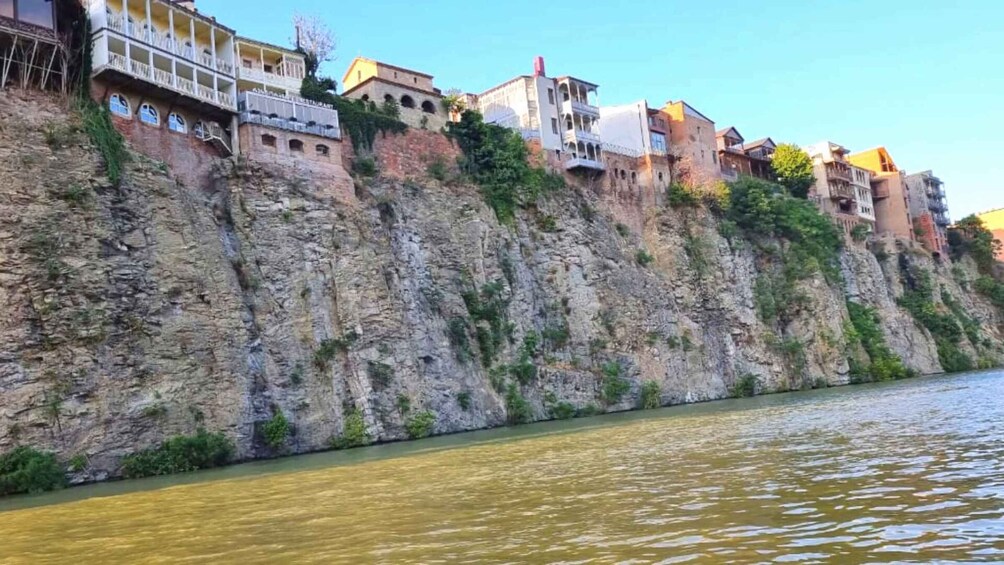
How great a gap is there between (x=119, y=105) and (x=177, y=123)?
9.93 ft

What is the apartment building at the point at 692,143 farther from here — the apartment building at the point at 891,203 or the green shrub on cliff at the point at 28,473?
the green shrub on cliff at the point at 28,473

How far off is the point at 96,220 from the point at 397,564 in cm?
2628

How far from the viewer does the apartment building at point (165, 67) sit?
35594 millimetres

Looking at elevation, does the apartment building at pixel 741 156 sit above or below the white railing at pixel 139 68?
above

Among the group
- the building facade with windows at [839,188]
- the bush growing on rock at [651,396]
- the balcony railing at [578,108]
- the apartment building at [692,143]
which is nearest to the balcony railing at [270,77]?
the balcony railing at [578,108]

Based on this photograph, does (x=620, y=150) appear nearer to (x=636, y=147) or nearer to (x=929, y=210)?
(x=636, y=147)

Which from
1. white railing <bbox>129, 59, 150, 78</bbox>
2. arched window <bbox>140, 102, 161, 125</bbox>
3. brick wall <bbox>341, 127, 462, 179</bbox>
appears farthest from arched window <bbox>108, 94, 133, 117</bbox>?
brick wall <bbox>341, 127, 462, 179</bbox>

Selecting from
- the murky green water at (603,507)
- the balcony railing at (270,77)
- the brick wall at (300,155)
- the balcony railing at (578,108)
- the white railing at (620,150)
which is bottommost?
the murky green water at (603,507)

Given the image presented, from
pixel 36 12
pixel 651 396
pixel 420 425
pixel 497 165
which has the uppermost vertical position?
pixel 36 12

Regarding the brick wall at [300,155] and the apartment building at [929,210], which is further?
the apartment building at [929,210]

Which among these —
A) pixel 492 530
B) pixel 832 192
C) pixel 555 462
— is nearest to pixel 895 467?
pixel 492 530

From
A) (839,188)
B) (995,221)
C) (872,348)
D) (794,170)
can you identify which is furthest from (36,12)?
(995,221)

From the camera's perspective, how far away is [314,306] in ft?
121

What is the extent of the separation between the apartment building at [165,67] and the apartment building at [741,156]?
46.4 meters
